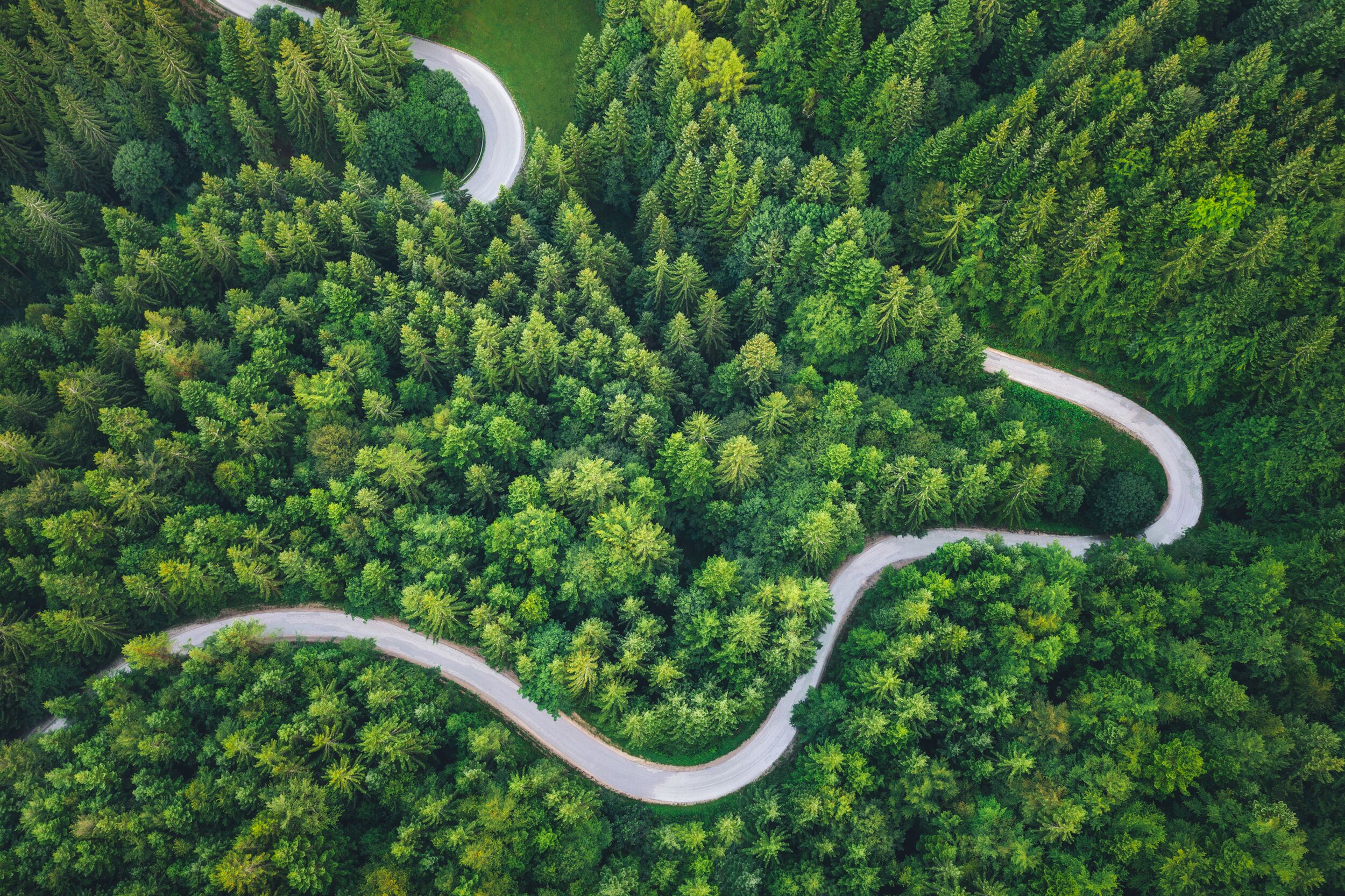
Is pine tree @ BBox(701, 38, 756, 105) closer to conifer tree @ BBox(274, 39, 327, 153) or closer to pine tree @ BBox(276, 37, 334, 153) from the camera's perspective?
conifer tree @ BBox(274, 39, 327, 153)

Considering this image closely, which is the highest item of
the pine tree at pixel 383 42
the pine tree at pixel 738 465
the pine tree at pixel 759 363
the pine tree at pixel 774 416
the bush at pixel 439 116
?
the pine tree at pixel 383 42

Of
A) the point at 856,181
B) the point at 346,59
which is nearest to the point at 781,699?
the point at 856,181

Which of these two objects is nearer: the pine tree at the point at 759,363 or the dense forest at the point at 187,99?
the pine tree at the point at 759,363

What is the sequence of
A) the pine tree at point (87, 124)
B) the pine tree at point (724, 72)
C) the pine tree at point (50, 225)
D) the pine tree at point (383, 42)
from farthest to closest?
the pine tree at point (87, 124) < the pine tree at point (383, 42) < the pine tree at point (50, 225) < the pine tree at point (724, 72)

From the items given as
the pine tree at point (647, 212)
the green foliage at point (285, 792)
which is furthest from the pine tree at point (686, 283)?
the green foliage at point (285, 792)

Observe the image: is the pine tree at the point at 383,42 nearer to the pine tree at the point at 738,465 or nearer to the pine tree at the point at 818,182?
the pine tree at the point at 818,182

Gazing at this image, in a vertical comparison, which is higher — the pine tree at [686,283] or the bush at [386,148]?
the bush at [386,148]

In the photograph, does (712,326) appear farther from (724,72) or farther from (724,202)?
(724,72)
